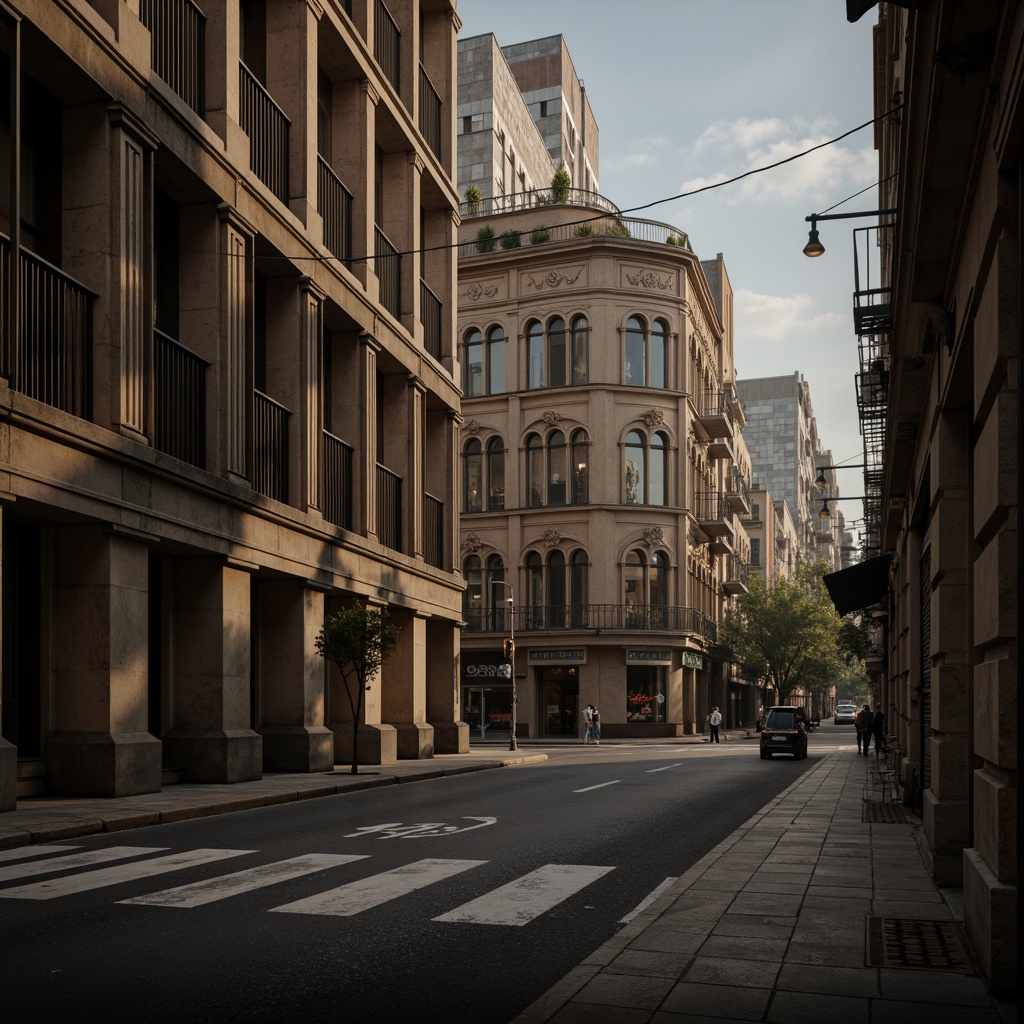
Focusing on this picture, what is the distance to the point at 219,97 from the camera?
70.5 ft

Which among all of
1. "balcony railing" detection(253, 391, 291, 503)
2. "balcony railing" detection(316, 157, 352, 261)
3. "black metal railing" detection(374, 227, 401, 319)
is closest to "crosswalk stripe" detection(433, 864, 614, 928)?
"balcony railing" detection(253, 391, 291, 503)

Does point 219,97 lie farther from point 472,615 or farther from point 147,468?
point 472,615

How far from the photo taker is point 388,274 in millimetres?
31047

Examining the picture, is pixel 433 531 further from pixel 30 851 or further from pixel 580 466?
pixel 30 851

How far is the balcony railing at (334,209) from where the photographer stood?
26531 mm

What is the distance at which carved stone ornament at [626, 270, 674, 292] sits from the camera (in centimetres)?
5664

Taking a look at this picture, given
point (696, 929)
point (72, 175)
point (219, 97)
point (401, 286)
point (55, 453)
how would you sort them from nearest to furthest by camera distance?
point (696, 929)
point (55, 453)
point (72, 175)
point (219, 97)
point (401, 286)

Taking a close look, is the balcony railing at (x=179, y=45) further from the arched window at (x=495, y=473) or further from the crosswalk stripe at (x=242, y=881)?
the arched window at (x=495, y=473)

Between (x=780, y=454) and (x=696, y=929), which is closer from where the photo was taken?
(x=696, y=929)

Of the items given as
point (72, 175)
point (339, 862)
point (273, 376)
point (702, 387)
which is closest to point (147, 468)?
point (72, 175)

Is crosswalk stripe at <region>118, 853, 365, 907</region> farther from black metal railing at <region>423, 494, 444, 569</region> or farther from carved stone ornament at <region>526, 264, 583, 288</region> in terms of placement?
carved stone ornament at <region>526, 264, 583, 288</region>

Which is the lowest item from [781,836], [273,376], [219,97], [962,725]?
[781,836]

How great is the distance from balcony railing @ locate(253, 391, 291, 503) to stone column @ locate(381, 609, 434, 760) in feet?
23.9

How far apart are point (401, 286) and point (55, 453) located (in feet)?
56.5
